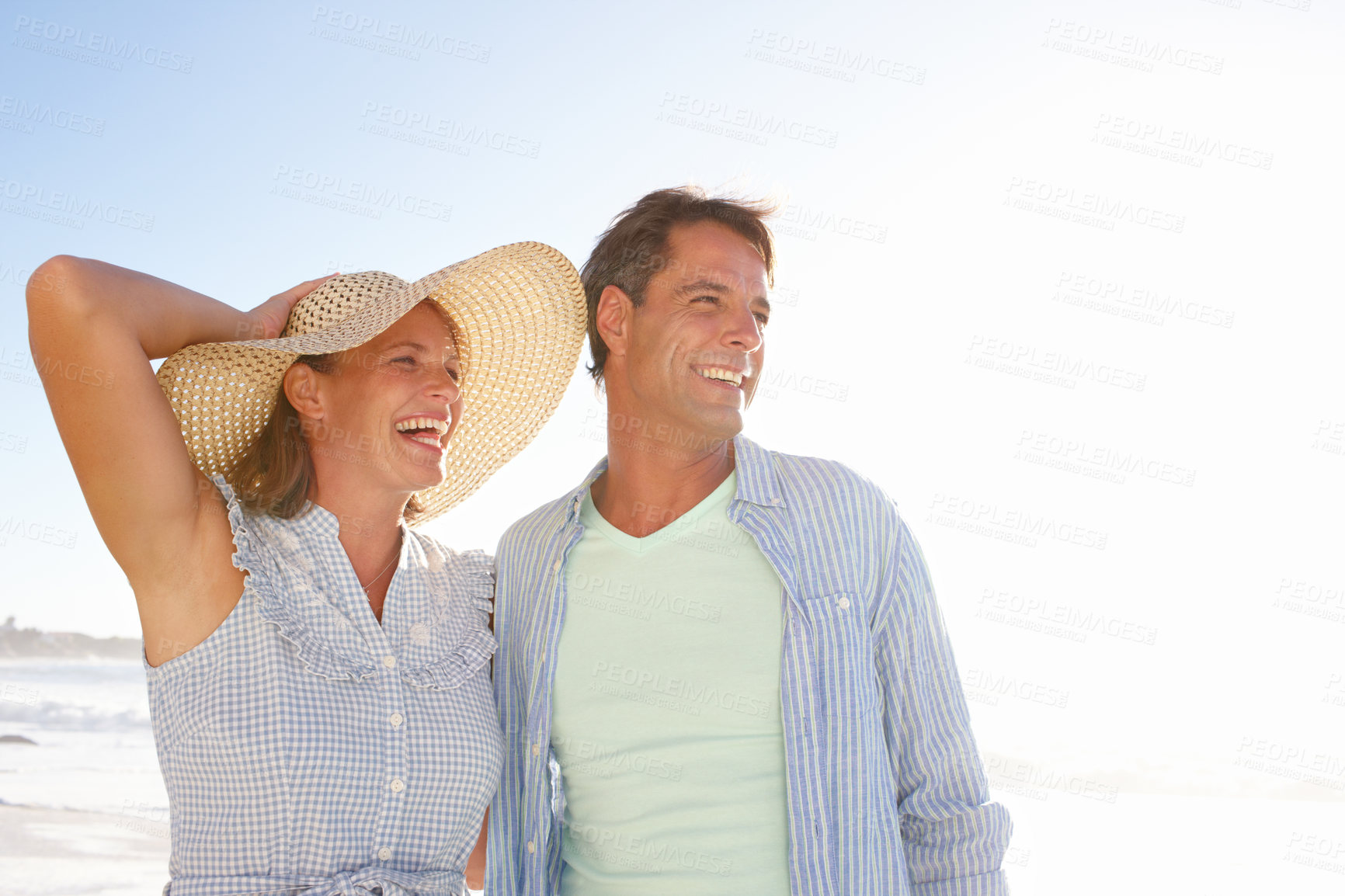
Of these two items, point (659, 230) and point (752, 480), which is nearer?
point (752, 480)

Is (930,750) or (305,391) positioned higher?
(305,391)

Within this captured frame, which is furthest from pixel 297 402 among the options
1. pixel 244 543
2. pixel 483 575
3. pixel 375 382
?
pixel 483 575

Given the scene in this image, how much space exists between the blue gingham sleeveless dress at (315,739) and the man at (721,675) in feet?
0.84

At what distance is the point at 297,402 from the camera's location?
2791 mm

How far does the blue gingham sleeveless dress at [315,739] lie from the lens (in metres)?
2.14

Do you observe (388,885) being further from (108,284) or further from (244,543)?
(108,284)

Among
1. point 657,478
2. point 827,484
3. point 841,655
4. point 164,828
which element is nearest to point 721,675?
point 841,655

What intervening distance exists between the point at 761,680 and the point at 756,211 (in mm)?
1616

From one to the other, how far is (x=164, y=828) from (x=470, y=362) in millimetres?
3864

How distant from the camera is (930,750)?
7.67 ft

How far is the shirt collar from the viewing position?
8.63ft

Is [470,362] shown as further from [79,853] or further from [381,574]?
[79,853]

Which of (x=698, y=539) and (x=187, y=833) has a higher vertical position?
(x=698, y=539)

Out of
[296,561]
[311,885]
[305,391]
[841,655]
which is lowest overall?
[311,885]
